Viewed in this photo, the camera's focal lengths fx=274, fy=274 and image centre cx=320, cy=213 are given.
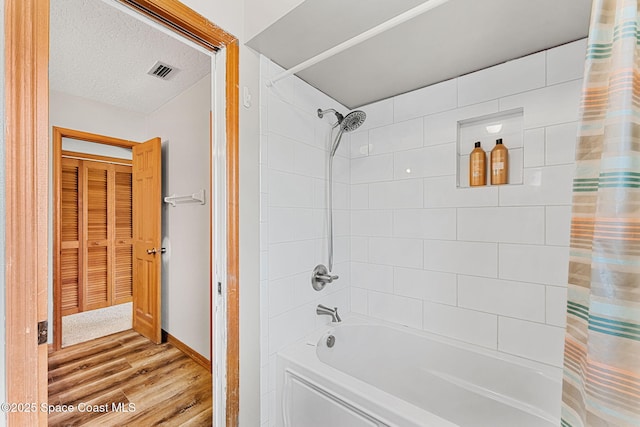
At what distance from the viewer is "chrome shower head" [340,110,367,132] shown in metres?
1.73

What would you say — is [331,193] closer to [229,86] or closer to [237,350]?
[229,86]

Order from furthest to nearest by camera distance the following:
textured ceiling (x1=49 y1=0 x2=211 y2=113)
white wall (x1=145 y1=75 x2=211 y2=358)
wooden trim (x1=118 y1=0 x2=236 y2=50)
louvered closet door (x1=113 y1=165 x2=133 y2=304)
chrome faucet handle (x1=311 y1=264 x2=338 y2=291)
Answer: louvered closet door (x1=113 y1=165 x2=133 y2=304) < white wall (x1=145 y1=75 x2=211 y2=358) < chrome faucet handle (x1=311 y1=264 x2=338 y2=291) < textured ceiling (x1=49 y1=0 x2=211 y2=113) < wooden trim (x1=118 y1=0 x2=236 y2=50)

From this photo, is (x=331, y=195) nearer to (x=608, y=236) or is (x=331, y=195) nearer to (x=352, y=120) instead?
(x=352, y=120)

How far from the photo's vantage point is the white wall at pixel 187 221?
2.32m

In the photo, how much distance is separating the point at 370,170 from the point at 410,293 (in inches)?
35.4

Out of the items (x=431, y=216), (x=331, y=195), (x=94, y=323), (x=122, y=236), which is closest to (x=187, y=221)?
(x=331, y=195)

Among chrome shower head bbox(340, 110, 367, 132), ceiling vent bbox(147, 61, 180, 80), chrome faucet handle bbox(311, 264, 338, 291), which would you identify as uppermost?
ceiling vent bbox(147, 61, 180, 80)

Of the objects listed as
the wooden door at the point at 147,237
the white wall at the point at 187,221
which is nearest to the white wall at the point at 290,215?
the white wall at the point at 187,221

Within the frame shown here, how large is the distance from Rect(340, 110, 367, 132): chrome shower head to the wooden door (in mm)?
1914

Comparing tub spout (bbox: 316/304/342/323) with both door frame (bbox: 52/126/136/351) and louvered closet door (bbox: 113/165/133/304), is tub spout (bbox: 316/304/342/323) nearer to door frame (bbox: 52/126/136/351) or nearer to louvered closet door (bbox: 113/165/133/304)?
door frame (bbox: 52/126/136/351)

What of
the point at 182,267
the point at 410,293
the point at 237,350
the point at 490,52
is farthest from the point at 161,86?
the point at 410,293

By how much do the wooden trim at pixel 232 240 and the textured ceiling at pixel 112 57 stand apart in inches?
17.0

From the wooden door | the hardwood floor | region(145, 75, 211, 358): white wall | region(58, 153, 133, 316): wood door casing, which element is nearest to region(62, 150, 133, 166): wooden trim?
region(58, 153, 133, 316): wood door casing

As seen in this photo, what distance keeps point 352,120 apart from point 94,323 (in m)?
3.65
